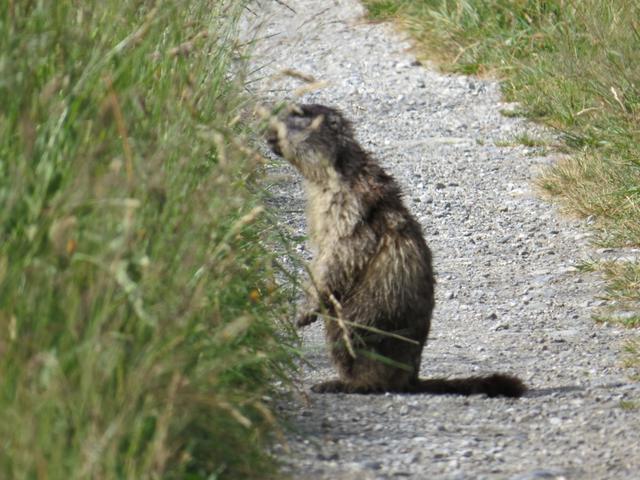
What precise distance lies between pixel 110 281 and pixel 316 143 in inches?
115

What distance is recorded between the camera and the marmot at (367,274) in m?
5.54

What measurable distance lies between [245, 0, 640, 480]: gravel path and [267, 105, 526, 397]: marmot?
5.9 inches

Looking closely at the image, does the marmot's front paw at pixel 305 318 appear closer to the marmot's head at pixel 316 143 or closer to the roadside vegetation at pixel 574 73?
the marmot's head at pixel 316 143

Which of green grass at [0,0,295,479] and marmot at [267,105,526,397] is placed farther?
marmot at [267,105,526,397]

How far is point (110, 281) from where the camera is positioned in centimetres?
332

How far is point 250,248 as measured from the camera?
523 centimetres

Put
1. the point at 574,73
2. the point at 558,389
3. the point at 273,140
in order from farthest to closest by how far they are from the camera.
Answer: the point at 574,73, the point at 273,140, the point at 558,389

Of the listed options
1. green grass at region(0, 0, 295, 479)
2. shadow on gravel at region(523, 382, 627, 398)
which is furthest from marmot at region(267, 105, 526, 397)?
green grass at region(0, 0, 295, 479)

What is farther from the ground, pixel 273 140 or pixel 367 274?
pixel 273 140

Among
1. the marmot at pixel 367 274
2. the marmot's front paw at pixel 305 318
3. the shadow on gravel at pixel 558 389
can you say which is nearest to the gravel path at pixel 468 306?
the shadow on gravel at pixel 558 389

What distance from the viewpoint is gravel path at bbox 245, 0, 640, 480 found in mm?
4562

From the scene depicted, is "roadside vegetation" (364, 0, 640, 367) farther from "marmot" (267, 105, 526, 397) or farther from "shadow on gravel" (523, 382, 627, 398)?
"marmot" (267, 105, 526, 397)

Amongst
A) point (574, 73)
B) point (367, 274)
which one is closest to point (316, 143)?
point (367, 274)

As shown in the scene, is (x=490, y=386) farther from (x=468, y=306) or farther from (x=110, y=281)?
(x=110, y=281)
